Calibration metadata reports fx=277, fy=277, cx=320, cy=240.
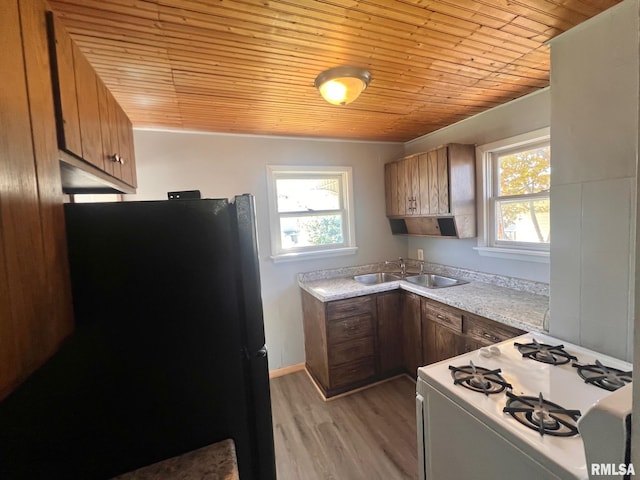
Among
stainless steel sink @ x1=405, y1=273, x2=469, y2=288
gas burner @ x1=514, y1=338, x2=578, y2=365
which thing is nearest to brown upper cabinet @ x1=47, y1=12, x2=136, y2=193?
gas burner @ x1=514, y1=338, x2=578, y2=365

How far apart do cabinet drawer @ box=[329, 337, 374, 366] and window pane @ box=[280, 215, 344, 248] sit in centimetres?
114

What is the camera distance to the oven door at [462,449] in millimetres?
904

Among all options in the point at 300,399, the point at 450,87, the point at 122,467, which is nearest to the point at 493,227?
the point at 450,87

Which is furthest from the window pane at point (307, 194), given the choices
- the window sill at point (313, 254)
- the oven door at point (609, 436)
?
the oven door at point (609, 436)

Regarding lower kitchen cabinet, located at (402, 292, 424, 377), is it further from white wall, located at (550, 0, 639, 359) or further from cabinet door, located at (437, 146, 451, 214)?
white wall, located at (550, 0, 639, 359)

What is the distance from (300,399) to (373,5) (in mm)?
2856

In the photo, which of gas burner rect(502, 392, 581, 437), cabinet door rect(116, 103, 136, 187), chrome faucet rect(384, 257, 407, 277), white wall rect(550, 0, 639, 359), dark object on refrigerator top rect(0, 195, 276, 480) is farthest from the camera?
chrome faucet rect(384, 257, 407, 277)

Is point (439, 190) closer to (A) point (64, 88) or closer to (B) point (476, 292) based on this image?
(B) point (476, 292)

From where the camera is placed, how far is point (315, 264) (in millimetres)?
3131

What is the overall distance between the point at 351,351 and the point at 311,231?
134cm

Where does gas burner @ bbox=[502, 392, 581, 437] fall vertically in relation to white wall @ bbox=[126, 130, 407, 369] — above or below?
below

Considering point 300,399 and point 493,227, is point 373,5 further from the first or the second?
point 300,399

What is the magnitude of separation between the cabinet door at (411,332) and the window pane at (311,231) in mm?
1051

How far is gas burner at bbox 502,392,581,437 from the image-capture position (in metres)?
0.90
